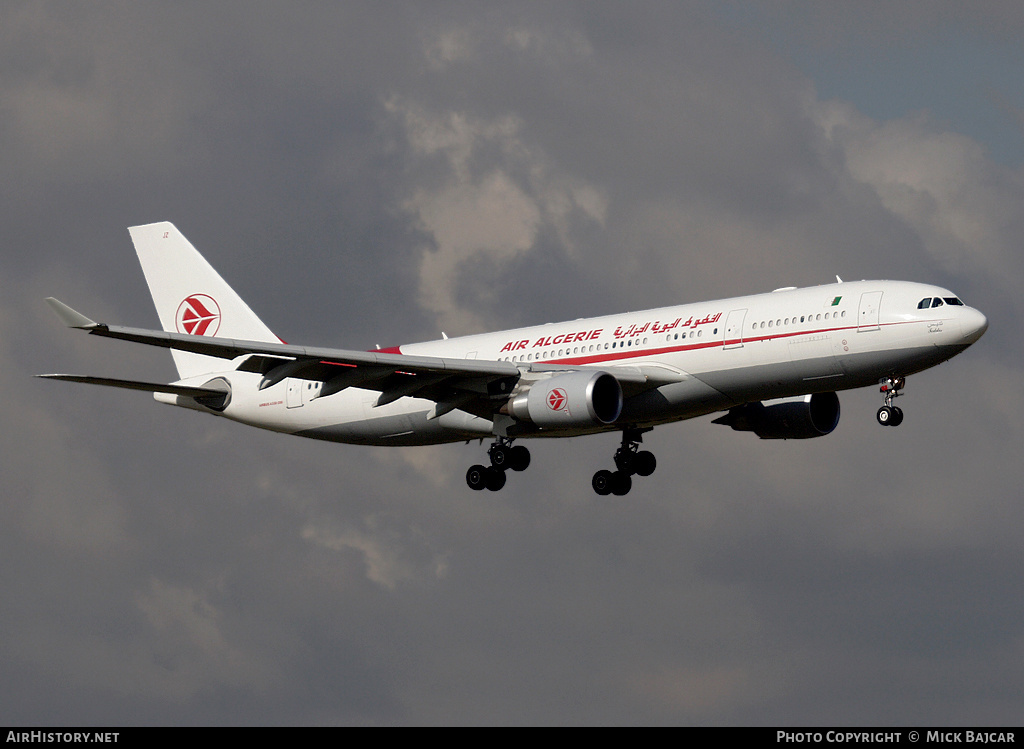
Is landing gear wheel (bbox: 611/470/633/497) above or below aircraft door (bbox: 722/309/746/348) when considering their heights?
below

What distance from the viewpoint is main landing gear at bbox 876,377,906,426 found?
44.5 m

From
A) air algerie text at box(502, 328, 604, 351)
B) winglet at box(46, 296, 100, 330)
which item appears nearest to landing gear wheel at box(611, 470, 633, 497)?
air algerie text at box(502, 328, 604, 351)

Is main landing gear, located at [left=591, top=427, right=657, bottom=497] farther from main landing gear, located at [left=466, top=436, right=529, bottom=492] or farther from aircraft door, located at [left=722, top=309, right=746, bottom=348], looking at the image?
aircraft door, located at [left=722, top=309, right=746, bottom=348]

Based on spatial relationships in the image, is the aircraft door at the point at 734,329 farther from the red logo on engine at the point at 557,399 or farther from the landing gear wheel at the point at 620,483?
the landing gear wheel at the point at 620,483

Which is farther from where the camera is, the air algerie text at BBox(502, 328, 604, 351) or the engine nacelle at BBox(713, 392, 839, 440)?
the engine nacelle at BBox(713, 392, 839, 440)

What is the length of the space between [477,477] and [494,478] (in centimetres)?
61

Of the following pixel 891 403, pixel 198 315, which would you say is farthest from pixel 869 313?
pixel 198 315

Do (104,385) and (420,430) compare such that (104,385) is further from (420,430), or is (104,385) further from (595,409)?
(595,409)

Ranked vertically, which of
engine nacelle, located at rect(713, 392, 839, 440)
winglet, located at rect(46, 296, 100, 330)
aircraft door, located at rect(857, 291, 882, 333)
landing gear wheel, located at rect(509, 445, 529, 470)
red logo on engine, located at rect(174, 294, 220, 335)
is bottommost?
winglet, located at rect(46, 296, 100, 330)

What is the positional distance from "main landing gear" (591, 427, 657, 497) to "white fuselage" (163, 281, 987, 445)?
463 cm

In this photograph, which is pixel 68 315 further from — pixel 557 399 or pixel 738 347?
pixel 738 347

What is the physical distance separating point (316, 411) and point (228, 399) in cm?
403
